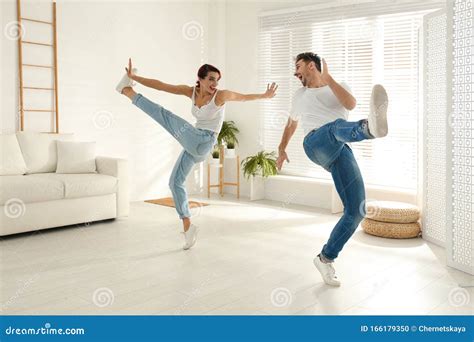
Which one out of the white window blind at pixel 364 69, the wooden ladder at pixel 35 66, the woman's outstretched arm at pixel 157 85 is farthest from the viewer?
the white window blind at pixel 364 69

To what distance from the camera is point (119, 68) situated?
675cm

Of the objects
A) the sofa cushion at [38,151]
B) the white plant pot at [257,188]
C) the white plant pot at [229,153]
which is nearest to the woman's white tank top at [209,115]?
the sofa cushion at [38,151]

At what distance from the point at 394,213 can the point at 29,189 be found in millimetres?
3546

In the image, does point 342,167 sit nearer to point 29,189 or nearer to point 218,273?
point 218,273

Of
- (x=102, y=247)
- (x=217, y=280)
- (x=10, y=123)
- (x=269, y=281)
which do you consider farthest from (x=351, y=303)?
(x=10, y=123)

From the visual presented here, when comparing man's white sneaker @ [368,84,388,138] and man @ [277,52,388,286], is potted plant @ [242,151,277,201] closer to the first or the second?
man @ [277,52,388,286]

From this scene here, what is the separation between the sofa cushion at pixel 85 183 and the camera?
504 centimetres

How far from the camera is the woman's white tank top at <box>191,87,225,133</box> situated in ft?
13.1

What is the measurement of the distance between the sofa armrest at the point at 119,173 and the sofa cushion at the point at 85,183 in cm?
8

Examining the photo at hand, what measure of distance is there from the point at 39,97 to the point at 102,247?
2508mm

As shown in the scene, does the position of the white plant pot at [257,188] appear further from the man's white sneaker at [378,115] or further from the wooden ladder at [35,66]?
the man's white sneaker at [378,115]

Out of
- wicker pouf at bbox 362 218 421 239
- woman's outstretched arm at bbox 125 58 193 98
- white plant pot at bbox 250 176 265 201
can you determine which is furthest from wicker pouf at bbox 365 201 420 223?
white plant pot at bbox 250 176 265 201

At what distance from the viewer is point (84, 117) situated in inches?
252

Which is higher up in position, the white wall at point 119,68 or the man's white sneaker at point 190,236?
the white wall at point 119,68
